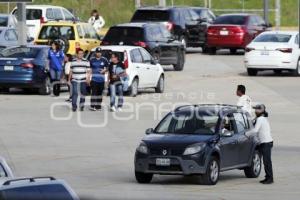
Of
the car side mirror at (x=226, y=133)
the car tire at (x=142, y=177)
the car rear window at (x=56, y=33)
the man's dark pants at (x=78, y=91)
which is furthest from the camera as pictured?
the car rear window at (x=56, y=33)

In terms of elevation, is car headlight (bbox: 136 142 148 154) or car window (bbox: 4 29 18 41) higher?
car headlight (bbox: 136 142 148 154)

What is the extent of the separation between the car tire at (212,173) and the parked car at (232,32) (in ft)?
92.7

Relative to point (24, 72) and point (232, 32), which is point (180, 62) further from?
point (24, 72)

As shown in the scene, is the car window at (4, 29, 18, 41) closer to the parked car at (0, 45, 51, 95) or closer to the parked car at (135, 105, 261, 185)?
the parked car at (0, 45, 51, 95)

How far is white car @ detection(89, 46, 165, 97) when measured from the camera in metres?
34.8

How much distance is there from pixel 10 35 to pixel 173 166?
22.0 meters

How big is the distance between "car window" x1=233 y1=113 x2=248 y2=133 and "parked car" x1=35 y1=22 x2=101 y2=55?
64.5 ft

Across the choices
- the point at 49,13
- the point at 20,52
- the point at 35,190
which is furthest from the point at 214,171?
the point at 49,13

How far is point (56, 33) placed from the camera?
138ft

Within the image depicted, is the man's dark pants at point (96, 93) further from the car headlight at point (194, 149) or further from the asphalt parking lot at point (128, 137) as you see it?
the car headlight at point (194, 149)

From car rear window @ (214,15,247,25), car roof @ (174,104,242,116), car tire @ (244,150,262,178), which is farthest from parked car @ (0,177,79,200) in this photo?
car rear window @ (214,15,247,25)

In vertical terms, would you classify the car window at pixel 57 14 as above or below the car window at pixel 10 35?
below

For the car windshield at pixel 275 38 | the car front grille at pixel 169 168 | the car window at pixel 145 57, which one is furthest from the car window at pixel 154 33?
the car front grille at pixel 169 168

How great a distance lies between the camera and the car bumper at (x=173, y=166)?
20.7m
